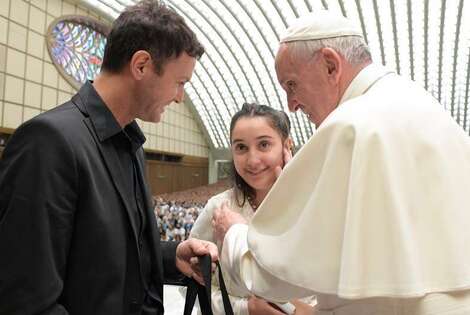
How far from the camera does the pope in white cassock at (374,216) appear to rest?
4.38 ft

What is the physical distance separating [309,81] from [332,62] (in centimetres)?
13

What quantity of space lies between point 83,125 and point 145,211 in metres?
0.50

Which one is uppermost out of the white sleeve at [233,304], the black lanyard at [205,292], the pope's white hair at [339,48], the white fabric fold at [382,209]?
the pope's white hair at [339,48]

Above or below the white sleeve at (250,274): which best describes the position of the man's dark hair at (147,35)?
above

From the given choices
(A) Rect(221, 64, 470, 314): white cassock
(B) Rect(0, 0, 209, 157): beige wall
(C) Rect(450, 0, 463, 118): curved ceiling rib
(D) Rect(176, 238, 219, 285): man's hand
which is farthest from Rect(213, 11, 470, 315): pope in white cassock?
(C) Rect(450, 0, 463, 118): curved ceiling rib

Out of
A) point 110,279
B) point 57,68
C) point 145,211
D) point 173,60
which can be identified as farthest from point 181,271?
point 57,68

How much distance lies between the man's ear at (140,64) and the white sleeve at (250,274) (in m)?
0.81

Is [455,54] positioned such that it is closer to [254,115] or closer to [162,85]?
[254,115]

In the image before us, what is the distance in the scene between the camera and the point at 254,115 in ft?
8.11

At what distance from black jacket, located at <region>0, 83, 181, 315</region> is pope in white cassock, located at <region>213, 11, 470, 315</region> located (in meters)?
0.50

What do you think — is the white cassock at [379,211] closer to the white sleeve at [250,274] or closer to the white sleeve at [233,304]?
the white sleeve at [250,274]

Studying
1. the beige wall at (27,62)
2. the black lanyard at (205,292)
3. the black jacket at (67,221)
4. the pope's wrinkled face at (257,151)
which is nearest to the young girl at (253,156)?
the pope's wrinkled face at (257,151)

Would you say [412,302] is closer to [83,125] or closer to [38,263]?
[38,263]

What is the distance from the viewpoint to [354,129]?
1411mm
